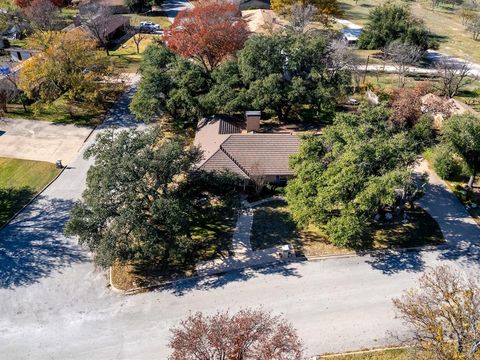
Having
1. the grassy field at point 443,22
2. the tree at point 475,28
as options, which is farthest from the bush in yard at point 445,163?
the tree at point 475,28

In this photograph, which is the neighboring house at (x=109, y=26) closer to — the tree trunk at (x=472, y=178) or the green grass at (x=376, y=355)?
the tree trunk at (x=472, y=178)

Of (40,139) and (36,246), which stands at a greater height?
(40,139)

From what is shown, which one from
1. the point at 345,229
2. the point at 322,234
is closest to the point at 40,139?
the point at 322,234

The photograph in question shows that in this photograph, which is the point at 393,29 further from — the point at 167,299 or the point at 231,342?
the point at 231,342

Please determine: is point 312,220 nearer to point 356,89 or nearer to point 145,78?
point 145,78

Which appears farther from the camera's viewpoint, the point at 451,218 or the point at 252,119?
the point at 252,119

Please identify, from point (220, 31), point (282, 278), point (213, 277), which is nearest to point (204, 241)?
point (213, 277)

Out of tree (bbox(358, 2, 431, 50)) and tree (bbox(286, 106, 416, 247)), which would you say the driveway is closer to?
tree (bbox(286, 106, 416, 247))
